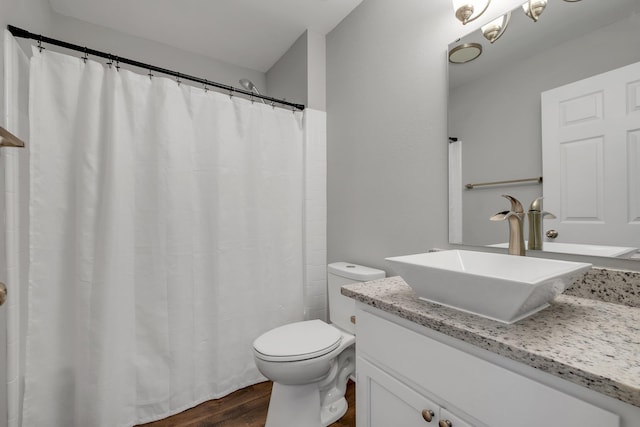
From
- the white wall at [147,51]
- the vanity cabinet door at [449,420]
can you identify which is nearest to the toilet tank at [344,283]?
the vanity cabinet door at [449,420]

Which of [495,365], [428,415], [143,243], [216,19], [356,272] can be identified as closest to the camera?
[495,365]

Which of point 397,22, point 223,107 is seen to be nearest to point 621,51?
point 397,22

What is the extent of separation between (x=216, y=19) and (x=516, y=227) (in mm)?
2231

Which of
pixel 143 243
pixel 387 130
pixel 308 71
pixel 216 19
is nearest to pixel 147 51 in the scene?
pixel 216 19

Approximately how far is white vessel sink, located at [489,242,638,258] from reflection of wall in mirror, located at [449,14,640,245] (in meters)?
0.17

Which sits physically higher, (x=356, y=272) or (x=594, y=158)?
(x=594, y=158)

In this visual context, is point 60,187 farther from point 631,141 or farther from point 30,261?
point 631,141

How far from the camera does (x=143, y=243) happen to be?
1452 millimetres

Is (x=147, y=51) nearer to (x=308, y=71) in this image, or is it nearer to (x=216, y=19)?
(x=216, y=19)

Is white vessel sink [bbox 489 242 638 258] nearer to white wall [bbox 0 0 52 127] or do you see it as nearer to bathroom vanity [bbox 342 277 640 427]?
bathroom vanity [bbox 342 277 640 427]

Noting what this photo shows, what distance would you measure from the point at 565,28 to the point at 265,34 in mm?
1844

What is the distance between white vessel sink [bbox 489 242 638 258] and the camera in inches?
33.1

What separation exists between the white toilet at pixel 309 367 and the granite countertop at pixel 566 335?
576 mm

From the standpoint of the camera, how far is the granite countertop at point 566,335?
1.52 ft
